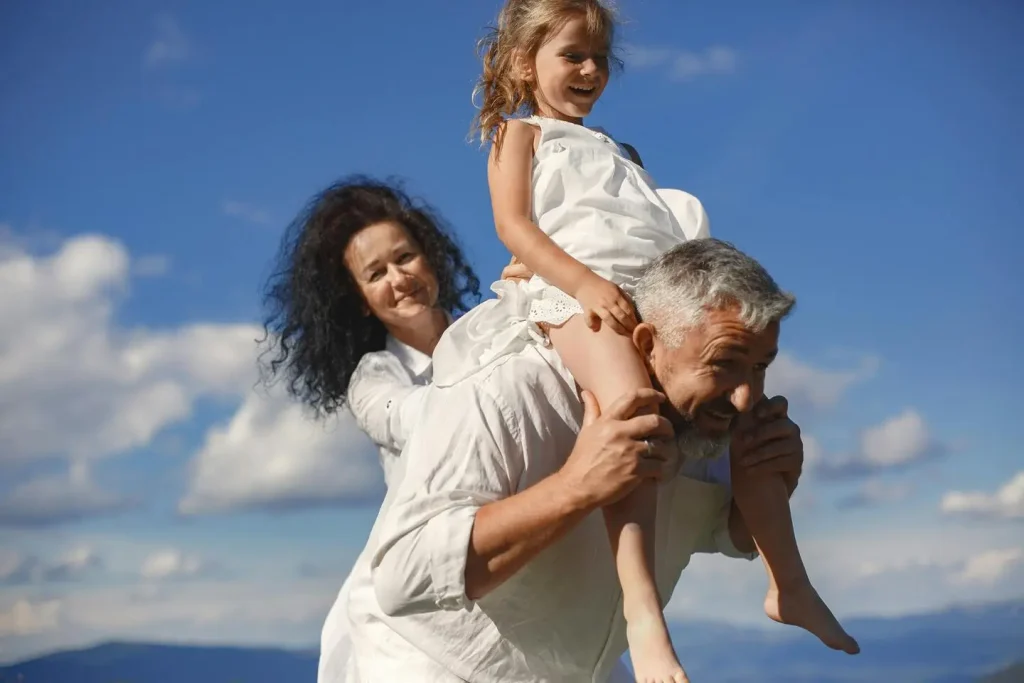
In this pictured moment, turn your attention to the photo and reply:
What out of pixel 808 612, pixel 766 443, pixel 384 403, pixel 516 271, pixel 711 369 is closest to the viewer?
pixel 711 369

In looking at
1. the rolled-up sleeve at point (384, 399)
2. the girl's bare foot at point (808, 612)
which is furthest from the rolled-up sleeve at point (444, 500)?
the rolled-up sleeve at point (384, 399)

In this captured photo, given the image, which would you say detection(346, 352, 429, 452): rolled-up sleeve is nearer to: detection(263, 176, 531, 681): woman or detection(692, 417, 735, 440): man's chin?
detection(263, 176, 531, 681): woman

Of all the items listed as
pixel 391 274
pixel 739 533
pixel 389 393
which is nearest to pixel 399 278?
pixel 391 274

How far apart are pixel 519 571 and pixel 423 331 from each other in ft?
6.85

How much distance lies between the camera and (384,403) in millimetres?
4750

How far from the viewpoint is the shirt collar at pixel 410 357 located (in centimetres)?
492

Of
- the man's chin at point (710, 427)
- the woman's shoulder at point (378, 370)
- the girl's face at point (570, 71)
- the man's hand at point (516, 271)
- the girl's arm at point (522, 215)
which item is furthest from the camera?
the woman's shoulder at point (378, 370)

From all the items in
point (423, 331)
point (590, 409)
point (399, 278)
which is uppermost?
point (399, 278)

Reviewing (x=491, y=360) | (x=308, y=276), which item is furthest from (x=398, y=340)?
(x=491, y=360)

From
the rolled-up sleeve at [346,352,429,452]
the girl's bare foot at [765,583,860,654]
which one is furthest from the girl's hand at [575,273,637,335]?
the rolled-up sleeve at [346,352,429,452]

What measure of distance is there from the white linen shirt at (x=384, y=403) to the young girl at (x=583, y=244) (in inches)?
46.3

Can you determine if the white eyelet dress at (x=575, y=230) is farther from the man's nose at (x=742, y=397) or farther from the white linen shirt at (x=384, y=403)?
the white linen shirt at (x=384, y=403)

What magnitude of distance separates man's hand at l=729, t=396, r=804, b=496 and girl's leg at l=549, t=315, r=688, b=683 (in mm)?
313

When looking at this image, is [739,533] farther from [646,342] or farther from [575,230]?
[575,230]
